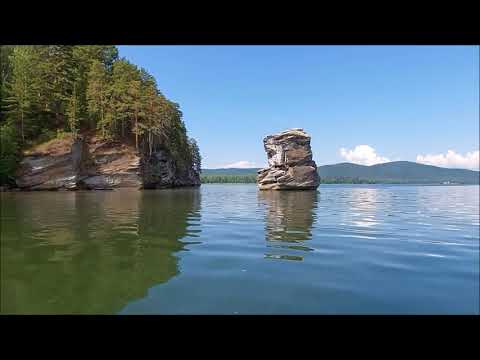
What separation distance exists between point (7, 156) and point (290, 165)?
49.6 meters

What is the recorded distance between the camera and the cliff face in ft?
138

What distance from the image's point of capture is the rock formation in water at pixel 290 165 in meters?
63.1

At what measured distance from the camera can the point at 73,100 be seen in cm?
4978

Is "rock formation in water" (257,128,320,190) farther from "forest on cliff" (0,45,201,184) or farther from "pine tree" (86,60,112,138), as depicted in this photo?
"pine tree" (86,60,112,138)

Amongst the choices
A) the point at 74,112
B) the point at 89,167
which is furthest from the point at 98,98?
the point at 89,167

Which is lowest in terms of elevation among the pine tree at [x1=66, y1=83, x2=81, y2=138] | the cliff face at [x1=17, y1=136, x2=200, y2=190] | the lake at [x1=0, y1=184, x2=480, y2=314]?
the lake at [x1=0, y1=184, x2=480, y2=314]

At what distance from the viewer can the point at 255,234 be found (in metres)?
10.6

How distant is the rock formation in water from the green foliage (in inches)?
1737

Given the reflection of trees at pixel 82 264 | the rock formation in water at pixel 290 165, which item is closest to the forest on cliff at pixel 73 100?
the rock formation in water at pixel 290 165

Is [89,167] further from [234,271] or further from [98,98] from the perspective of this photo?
[234,271]

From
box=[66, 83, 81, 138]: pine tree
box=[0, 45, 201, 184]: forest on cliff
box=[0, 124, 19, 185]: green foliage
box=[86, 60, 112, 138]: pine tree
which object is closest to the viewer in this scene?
box=[0, 124, 19, 185]: green foliage

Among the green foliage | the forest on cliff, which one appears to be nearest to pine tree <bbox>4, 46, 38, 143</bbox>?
the forest on cliff

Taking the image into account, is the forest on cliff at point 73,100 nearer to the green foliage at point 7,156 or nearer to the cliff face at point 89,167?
the green foliage at point 7,156
